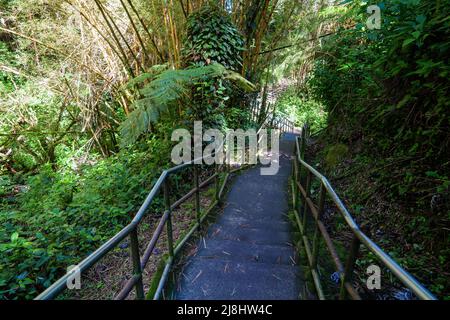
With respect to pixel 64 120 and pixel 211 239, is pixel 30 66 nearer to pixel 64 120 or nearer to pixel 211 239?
pixel 64 120

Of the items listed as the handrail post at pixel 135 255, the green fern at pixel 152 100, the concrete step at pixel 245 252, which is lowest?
the concrete step at pixel 245 252

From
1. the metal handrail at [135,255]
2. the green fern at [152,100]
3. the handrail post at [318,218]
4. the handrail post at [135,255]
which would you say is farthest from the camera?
the green fern at [152,100]

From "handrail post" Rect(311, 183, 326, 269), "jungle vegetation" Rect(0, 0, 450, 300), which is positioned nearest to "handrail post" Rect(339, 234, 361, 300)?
"handrail post" Rect(311, 183, 326, 269)

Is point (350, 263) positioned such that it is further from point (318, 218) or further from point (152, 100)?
point (152, 100)

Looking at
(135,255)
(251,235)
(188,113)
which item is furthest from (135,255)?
(188,113)

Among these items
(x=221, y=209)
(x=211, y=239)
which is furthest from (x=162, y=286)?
(x=221, y=209)

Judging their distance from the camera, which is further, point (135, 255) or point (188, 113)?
point (188, 113)

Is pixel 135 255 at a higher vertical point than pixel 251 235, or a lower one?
higher

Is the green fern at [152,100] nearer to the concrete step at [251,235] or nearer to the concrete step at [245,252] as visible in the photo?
the concrete step at [251,235]

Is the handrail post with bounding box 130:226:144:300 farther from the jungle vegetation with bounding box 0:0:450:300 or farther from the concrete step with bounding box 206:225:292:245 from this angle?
the concrete step with bounding box 206:225:292:245

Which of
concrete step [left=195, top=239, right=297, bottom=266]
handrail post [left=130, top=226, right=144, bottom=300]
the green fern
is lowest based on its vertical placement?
concrete step [left=195, top=239, right=297, bottom=266]

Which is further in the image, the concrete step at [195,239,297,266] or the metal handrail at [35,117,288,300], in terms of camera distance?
the concrete step at [195,239,297,266]

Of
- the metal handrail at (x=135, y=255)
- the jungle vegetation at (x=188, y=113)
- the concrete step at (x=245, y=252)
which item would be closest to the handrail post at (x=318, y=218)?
the concrete step at (x=245, y=252)
